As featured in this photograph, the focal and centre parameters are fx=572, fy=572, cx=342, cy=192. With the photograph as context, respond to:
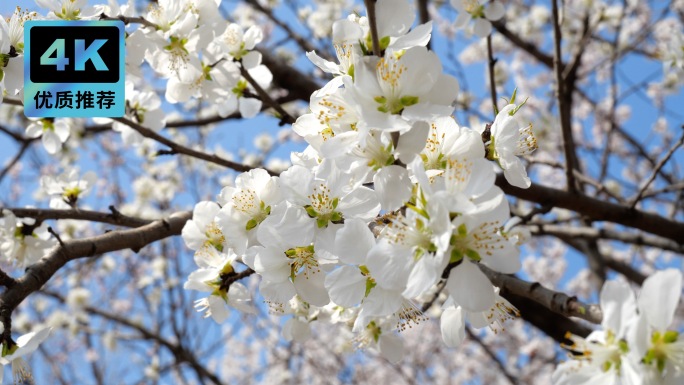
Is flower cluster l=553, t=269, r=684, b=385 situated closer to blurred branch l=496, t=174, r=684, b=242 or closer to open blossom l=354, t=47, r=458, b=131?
open blossom l=354, t=47, r=458, b=131

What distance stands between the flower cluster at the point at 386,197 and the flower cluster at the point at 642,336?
6.9 inches

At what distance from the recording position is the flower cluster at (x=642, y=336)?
848 mm

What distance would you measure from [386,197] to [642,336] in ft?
1.51

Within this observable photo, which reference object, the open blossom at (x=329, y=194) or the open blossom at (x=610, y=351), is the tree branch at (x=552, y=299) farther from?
the open blossom at (x=329, y=194)

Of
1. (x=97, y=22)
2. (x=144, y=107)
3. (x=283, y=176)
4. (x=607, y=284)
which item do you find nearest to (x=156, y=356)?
(x=144, y=107)

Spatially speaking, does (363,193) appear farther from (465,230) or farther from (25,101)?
(25,101)

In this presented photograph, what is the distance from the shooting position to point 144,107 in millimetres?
2273

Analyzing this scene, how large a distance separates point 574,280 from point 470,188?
7.72 m

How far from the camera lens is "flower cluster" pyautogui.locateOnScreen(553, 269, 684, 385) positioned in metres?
0.85

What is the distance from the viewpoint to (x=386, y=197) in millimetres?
1043

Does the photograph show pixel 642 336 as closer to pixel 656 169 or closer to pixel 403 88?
pixel 403 88

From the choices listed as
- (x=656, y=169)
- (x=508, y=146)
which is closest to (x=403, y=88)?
(x=508, y=146)

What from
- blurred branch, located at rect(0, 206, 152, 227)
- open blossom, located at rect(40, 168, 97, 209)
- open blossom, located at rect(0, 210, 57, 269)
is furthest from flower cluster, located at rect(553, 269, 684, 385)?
open blossom, located at rect(40, 168, 97, 209)

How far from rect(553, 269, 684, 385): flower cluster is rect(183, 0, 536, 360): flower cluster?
0.58ft
